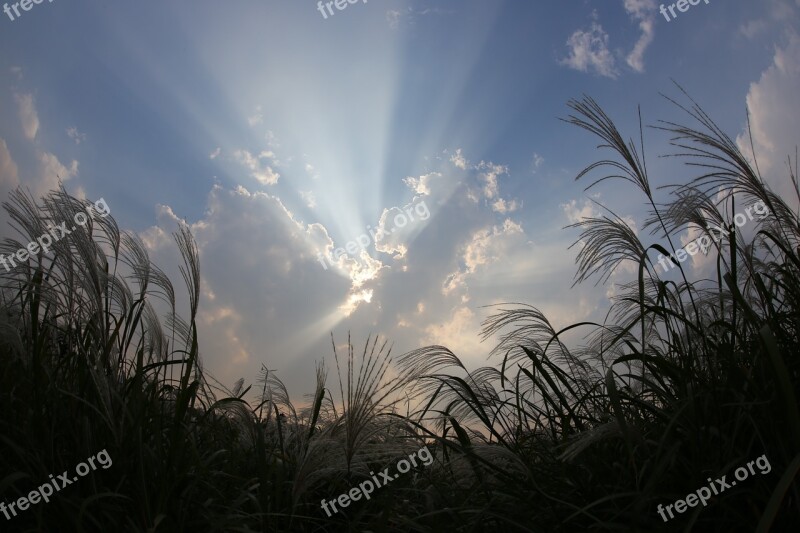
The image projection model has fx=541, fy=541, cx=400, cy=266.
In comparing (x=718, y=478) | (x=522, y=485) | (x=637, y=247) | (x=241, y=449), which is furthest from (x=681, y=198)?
(x=241, y=449)

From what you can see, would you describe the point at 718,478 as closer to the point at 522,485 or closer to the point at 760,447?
the point at 760,447

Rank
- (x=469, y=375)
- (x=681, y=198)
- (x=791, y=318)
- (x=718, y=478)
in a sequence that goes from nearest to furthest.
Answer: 1. (x=718, y=478)
2. (x=791, y=318)
3. (x=681, y=198)
4. (x=469, y=375)

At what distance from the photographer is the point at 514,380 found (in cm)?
338

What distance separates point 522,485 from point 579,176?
5.88 feet

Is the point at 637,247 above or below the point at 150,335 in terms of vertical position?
below

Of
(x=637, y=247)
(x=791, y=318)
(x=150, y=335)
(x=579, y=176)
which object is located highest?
A: (x=150, y=335)

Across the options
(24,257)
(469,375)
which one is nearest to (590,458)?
(469,375)

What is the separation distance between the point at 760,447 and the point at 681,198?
1.51 meters

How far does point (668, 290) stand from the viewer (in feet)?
10.3

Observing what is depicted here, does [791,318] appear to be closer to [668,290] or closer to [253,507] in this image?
[668,290]

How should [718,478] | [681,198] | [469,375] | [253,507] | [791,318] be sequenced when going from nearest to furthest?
[718,478] → [791,318] → [253,507] → [681,198] → [469,375]

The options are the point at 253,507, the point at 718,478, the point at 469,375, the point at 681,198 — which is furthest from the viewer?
the point at 469,375

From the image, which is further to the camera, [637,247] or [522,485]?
[637,247]

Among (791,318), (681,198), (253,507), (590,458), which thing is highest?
(681,198)
